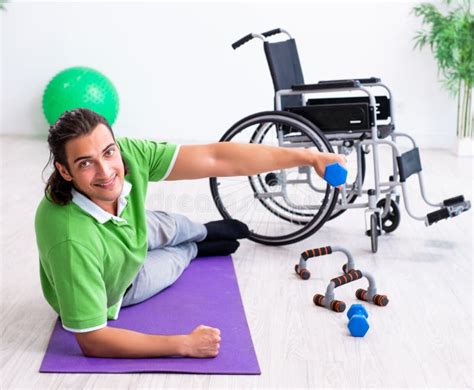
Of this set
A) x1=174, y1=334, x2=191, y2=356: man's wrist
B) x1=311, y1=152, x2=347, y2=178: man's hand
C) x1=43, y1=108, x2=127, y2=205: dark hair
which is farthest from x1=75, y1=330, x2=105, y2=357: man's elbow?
x1=311, y1=152, x2=347, y2=178: man's hand

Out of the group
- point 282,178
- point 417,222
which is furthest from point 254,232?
point 417,222

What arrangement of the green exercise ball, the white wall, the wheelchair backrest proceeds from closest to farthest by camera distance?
the wheelchair backrest, the green exercise ball, the white wall

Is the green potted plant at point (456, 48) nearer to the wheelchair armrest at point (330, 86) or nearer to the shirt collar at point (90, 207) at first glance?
the wheelchair armrest at point (330, 86)

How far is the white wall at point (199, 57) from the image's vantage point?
5688 mm

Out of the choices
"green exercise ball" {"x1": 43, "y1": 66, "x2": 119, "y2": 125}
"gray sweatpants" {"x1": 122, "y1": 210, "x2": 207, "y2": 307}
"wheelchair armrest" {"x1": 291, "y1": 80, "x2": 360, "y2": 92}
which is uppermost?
"wheelchair armrest" {"x1": 291, "y1": 80, "x2": 360, "y2": 92}

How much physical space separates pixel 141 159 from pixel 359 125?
1180mm

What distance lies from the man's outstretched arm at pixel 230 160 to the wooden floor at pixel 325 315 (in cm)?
51

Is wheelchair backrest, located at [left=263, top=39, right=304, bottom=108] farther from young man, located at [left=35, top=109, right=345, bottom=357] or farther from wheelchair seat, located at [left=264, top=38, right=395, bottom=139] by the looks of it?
young man, located at [left=35, top=109, right=345, bottom=357]

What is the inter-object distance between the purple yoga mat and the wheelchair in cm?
45

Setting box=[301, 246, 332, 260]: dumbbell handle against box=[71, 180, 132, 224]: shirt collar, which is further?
box=[301, 246, 332, 260]: dumbbell handle

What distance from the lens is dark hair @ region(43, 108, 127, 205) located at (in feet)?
7.41

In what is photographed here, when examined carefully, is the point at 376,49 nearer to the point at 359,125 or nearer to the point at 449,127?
the point at 449,127

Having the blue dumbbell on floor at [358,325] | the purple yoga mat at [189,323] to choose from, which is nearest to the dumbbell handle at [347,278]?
the blue dumbbell on floor at [358,325]

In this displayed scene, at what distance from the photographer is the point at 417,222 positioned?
3889 mm
